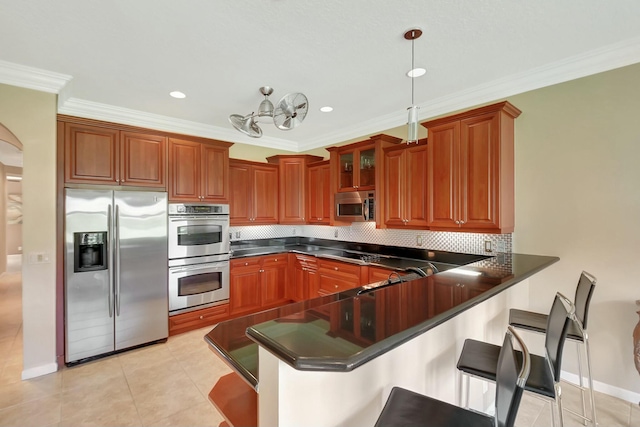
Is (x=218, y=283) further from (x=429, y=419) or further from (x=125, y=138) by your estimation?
(x=429, y=419)

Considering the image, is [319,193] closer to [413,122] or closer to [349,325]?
[413,122]

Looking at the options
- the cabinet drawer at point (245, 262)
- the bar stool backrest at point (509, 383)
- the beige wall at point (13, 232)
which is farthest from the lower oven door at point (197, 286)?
the beige wall at point (13, 232)

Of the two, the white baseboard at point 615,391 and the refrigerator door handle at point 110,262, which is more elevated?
the refrigerator door handle at point 110,262

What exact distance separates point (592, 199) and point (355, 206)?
2372 mm

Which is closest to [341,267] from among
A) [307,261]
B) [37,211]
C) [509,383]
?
[307,261]

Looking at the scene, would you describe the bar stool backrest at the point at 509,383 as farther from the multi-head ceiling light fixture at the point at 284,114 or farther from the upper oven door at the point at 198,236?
the upper oven door at the point at 198,236

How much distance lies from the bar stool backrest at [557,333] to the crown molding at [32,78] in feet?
13.8

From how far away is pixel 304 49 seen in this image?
2.26m

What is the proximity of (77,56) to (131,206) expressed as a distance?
148 centimetres

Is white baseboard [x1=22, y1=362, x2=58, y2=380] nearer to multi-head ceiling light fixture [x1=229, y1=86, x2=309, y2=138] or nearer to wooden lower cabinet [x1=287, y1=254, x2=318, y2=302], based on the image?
wooden lower cabinet [x1=287, y1=254, x2=318, y2=302]

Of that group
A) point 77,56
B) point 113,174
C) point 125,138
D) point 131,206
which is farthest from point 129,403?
point 77,56

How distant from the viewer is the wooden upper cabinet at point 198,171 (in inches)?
141

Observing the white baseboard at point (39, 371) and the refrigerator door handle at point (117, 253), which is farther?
the refrigerator door handle at point (117, 253)

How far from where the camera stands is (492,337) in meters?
2.13
